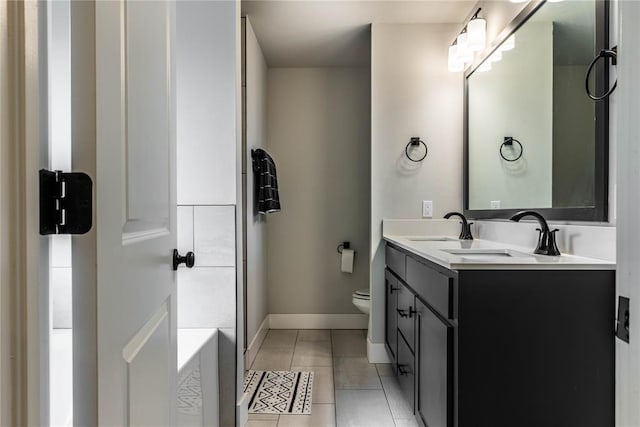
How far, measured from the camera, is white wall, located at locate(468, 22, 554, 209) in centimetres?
192

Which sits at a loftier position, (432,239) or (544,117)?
(544,117)

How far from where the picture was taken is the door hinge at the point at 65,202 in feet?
1.81

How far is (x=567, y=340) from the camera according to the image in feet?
4.44

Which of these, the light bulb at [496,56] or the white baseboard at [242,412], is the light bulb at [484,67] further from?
the white baseboard at [242,412]

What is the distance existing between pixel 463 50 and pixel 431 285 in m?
1.76

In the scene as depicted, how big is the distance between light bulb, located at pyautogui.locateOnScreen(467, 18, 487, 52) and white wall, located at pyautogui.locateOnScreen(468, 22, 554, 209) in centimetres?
18

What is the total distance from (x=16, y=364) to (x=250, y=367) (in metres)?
2.68

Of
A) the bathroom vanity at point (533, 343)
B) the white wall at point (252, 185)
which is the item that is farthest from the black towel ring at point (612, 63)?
the white wall at point (252, 185)

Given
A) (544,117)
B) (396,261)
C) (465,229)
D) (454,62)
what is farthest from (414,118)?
(544,117)

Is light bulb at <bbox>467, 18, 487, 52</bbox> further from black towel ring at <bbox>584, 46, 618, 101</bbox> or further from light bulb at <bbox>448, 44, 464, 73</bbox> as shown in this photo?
black towel ring at <bbox>584, 46, 618, 101</bbox>

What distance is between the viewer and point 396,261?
8.60ft

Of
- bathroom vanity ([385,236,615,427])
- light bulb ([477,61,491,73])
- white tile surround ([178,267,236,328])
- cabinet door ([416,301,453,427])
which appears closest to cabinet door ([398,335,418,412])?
cabinet door ([416,301,453,427])

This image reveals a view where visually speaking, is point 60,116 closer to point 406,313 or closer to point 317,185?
point 406,313

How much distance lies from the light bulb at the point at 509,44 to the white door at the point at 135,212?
72.1 inches
